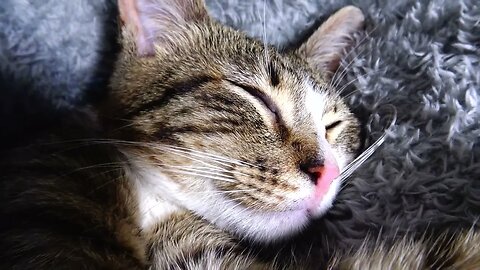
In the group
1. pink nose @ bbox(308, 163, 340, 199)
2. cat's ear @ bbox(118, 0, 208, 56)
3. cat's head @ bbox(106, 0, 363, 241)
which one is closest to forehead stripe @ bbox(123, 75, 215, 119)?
cat's head @ bbox(106, 0, 363, 241)

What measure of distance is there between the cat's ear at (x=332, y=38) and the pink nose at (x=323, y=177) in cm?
33

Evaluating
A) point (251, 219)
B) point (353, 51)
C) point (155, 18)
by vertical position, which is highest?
point (155, 18)

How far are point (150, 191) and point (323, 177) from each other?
0.90 feet

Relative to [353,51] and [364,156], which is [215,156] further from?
[353,51]

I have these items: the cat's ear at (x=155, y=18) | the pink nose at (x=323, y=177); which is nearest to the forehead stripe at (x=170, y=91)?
the cat's ear at (x=155, y=18)

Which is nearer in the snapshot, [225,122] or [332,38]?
[225,122]

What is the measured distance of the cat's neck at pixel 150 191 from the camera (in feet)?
3.14

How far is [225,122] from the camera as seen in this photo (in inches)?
36.9

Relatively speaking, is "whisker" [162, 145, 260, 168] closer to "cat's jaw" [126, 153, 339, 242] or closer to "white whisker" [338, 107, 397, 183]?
"cat's jaw" [126, 153, 339, 242]

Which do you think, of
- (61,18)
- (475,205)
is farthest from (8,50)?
(475,205)

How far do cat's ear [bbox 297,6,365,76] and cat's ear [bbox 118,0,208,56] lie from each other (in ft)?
0.75

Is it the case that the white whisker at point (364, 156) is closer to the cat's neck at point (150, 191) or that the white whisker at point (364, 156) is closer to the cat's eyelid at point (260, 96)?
the cat's eyelid at point (260, 96)

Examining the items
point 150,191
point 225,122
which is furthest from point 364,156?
point 150,191

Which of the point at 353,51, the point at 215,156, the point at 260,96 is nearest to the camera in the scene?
the point at 215,156
